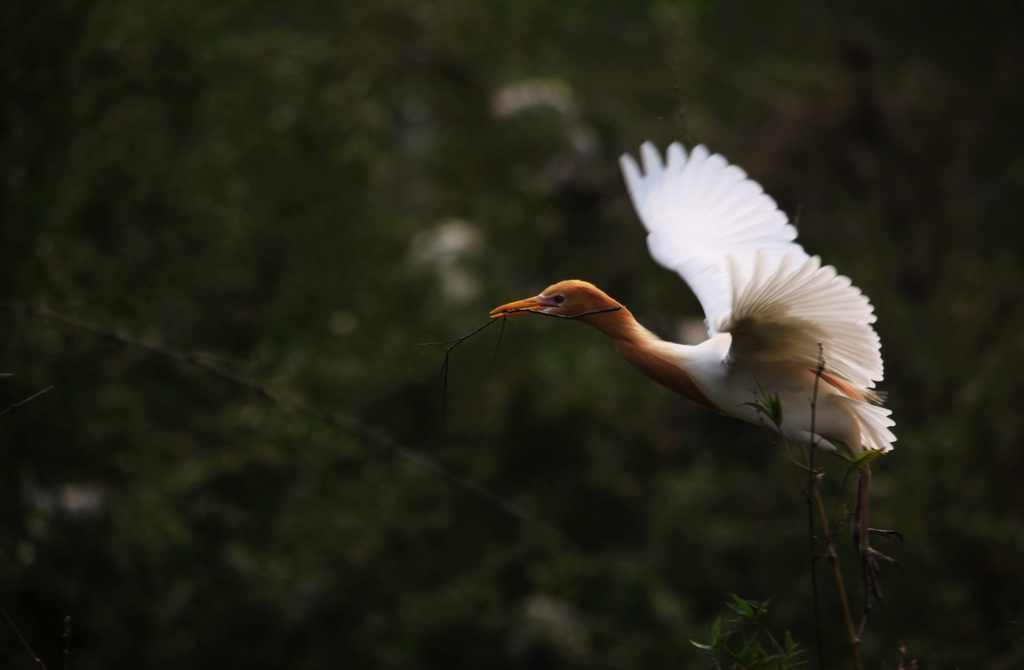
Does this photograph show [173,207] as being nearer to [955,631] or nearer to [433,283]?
[433,283]

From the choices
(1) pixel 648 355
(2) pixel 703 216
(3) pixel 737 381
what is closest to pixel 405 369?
(2) pixel 703 216

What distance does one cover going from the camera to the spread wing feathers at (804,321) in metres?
1.96

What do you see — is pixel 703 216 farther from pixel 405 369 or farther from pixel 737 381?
pixel 405 369

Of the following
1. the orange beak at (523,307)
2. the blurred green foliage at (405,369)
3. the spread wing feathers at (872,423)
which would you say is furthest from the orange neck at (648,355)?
the blurred green foliage at (405,369)

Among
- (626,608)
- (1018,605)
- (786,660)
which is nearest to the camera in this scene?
(786,660)

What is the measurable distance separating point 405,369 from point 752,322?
13.2 feet

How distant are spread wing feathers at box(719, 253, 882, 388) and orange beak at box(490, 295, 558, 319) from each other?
439 millimetres

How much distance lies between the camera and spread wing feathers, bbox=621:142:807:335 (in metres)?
2.80

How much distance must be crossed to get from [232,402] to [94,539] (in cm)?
132

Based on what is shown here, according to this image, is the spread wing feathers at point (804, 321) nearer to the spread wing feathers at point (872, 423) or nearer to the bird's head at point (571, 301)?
the spread wing feathers at point (872, 423)

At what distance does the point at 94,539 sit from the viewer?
14.3 ft

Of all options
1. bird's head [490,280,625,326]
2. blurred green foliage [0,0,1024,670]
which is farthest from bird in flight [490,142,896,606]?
blurred green foliage [0,0,1024,670]

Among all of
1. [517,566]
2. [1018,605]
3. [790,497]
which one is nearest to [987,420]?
[790,497]

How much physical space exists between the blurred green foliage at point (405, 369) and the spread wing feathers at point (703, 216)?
111 centimetres
